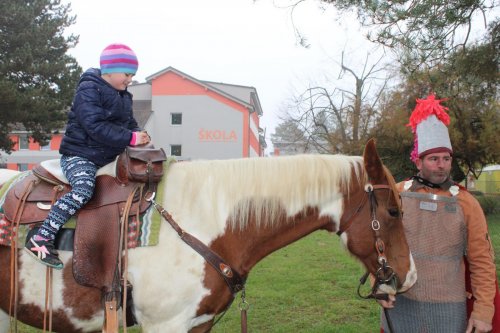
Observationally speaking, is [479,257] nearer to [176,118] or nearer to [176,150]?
[176,150]

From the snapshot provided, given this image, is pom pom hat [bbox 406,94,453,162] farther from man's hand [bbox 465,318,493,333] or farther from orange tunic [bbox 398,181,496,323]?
man's hand [bbox 465,318,493,333]

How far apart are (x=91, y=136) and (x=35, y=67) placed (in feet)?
55.9

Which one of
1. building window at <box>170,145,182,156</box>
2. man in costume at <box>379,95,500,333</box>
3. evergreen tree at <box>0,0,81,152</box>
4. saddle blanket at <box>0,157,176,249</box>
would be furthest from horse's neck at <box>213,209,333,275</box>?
building window at <box>170,145,182,156</box>

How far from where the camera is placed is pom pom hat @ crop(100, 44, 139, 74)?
2656 mm

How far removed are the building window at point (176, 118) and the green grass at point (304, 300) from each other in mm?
29306

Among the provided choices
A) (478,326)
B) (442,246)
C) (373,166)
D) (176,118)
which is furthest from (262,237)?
(176,118)

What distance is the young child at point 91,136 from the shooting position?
2320mm

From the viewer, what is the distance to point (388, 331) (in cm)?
305

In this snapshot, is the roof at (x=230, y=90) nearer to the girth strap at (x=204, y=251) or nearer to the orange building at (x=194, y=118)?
the orange building at (x=194, y=118)

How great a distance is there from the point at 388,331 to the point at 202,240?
5.40 feet

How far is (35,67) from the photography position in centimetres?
1716

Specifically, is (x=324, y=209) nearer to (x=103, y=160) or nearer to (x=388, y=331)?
(x=388, y=331)

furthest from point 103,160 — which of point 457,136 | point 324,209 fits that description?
point 457,136

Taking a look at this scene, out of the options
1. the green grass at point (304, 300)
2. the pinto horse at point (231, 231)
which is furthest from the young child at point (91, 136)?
the green grass at point (304, 300)
